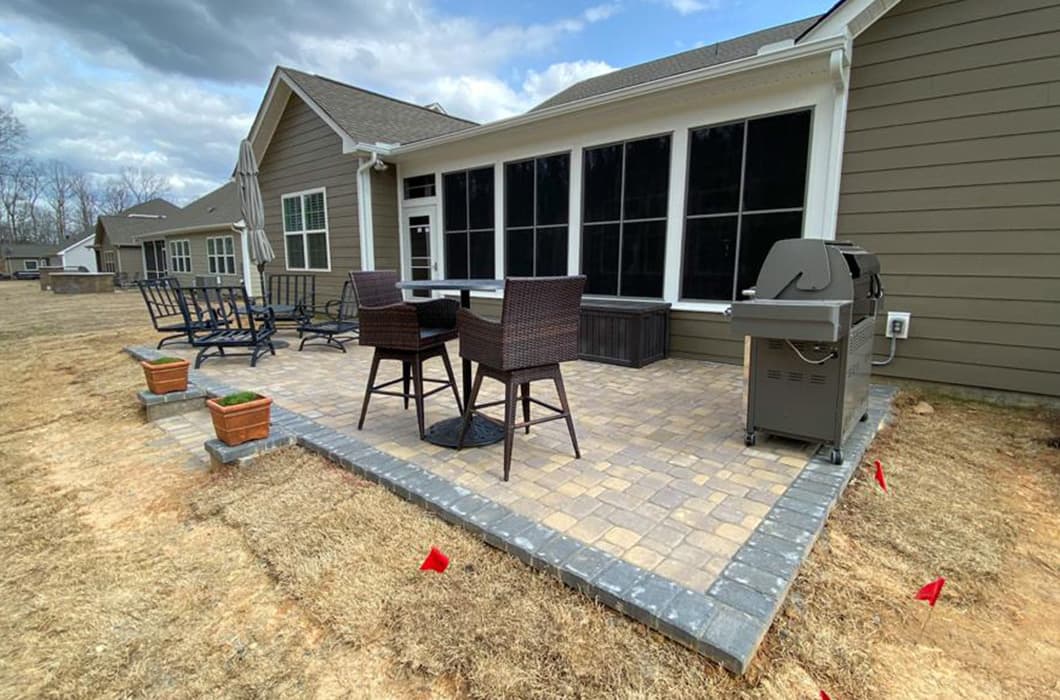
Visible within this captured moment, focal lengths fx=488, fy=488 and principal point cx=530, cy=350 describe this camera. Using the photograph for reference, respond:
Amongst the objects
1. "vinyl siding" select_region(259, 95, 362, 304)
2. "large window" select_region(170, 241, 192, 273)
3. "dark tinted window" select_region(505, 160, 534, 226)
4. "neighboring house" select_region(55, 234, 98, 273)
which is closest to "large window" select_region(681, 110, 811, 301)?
"dark tinted window" select_region(505, 160, 534, 226)

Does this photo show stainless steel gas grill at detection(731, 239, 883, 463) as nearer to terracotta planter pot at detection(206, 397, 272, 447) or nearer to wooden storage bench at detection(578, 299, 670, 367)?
wooden storage bench at detection(578, 299, 670, 367)

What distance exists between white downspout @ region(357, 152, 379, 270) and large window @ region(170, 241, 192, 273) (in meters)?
15.8

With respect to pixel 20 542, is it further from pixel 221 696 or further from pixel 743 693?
pixel 743 693

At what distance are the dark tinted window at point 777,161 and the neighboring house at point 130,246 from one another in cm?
2867

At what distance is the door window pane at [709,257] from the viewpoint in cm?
521

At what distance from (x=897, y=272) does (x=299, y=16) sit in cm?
984

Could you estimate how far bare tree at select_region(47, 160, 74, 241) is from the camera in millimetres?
41156

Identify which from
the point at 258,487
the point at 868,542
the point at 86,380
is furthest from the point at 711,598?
the point at 86,380

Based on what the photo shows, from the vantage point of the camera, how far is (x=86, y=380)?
16.5 feet

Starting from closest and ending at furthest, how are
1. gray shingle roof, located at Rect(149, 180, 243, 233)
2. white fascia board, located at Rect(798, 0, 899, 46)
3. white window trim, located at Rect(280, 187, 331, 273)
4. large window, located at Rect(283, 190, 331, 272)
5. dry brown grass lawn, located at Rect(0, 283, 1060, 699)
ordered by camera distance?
dry brown grass lawn, located at Rect(0, 283, 1060, 699), white fascia board, located at Rect(798, 0, 899, 46), white window trim, located at Rect(280, 187, 331, 273), large window, located at Rect(283, 190, 331, 272), gray shingle roof, located at Rect(149, 180, 243, 233)

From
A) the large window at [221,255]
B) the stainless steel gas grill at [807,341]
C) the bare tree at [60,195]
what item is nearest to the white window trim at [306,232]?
the large window at [221,255]

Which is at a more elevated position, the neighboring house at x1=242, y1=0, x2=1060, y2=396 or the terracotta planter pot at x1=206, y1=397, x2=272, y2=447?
the neighboring house at x1=242, y1=0, x2=1060, y2=396

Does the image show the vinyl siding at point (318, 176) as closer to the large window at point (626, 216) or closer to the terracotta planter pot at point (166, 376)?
the large window at point (626, 216)

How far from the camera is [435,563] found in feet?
6.29
